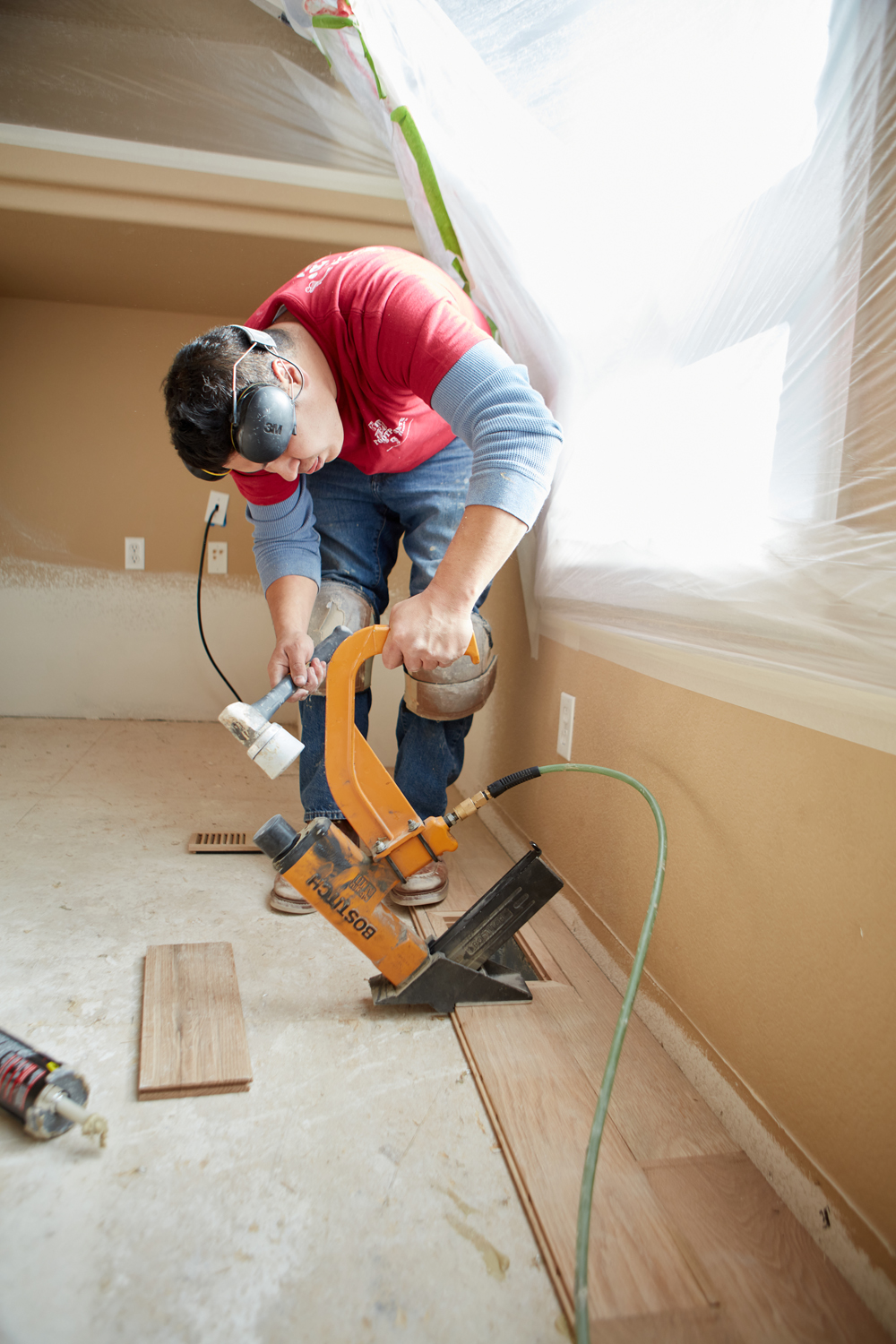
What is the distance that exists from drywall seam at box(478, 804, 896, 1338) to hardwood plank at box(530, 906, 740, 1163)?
14 millimetres

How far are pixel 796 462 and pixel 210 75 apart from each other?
1390 mm

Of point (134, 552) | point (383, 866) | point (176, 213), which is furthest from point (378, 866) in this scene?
point (134, 552)

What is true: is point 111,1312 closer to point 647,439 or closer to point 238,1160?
point 238,1160

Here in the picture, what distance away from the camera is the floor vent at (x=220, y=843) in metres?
1.44

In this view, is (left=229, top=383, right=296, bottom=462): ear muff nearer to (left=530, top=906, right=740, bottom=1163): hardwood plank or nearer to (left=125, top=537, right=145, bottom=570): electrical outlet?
(left=530, top=906, right=740, bottom=1163): hardwood plank

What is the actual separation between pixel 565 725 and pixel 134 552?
1.77 meters

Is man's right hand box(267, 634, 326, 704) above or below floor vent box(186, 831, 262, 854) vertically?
above

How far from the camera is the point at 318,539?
1300 millimetres

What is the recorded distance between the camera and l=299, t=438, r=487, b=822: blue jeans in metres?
1.29

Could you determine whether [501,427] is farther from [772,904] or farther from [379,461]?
[772,904]

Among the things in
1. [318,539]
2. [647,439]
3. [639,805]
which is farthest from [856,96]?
[318,539]

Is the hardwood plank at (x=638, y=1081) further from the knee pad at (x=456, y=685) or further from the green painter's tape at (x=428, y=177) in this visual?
the green painter's tape at (x=428, y=177)

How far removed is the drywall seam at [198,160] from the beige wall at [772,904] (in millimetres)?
1369

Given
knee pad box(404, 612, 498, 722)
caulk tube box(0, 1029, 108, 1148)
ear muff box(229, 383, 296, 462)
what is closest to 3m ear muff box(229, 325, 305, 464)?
ear muff box(229, 383, 296, 462)
